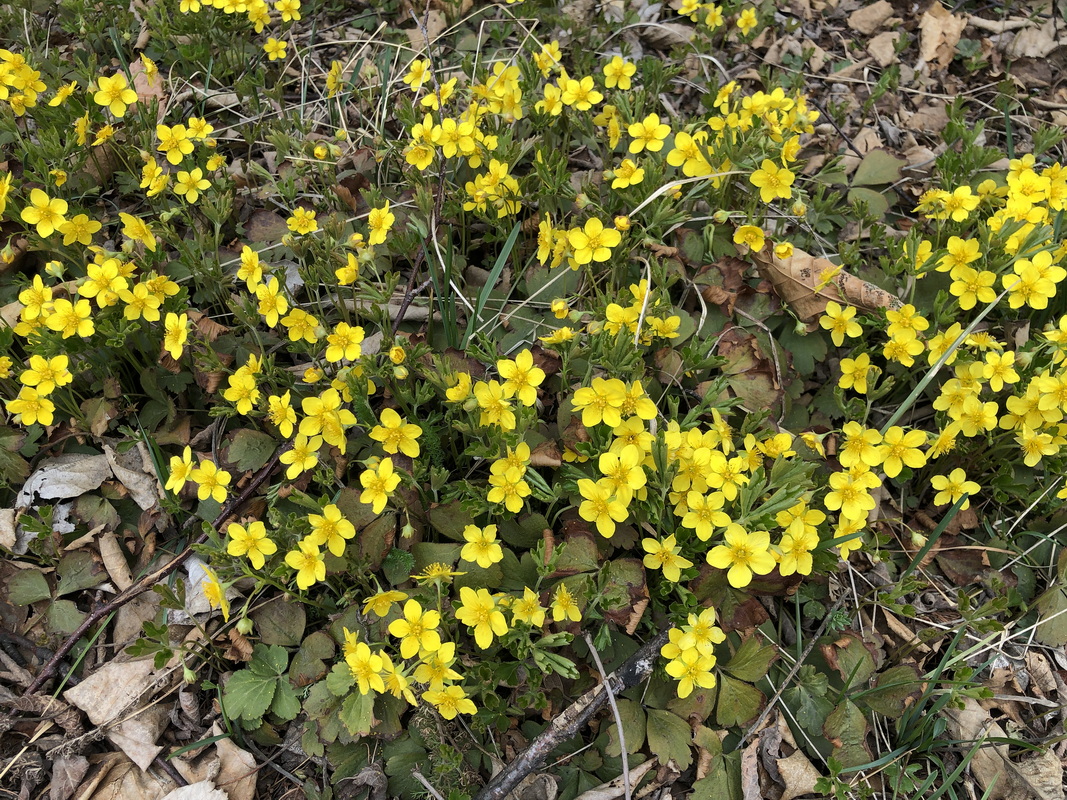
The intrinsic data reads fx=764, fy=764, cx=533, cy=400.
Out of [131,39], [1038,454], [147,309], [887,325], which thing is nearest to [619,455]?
[887,325]

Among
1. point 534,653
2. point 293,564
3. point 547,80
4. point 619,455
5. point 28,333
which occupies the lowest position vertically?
point 534,653

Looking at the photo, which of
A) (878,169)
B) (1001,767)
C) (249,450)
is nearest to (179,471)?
(249,450)

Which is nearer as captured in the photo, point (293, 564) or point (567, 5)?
point (293, 564)

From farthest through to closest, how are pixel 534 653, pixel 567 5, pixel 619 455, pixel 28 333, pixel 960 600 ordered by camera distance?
1. pixel 567 5
2. pixel 28 333
3. pixel 960 600
4. pixel 619 455
5. pixel 534 653

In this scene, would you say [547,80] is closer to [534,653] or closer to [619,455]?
[619,455]

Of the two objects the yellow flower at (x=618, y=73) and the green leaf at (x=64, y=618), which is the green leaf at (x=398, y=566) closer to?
the green leaf at (x=64, y=618)

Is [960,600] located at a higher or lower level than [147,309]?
lower

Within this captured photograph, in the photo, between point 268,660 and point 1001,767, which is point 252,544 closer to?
point 268,660
